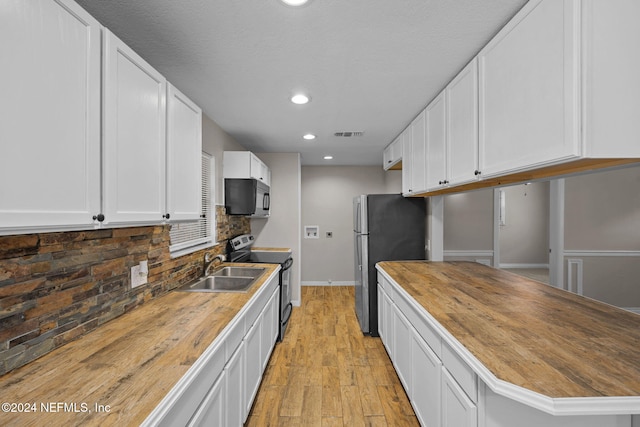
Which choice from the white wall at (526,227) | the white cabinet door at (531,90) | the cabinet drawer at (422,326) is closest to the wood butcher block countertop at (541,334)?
the cabinet drawer at (422,326)

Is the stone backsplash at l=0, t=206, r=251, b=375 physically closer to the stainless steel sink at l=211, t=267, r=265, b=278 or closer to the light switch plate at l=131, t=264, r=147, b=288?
the light switch plate at l=131, t=264, r=147, b=288

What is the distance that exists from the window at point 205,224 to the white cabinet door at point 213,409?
1.35 m

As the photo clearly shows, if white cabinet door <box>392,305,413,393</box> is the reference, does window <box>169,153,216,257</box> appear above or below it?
above

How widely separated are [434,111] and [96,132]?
2306 mm

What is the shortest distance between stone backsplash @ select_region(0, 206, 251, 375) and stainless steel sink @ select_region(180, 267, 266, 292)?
47cm

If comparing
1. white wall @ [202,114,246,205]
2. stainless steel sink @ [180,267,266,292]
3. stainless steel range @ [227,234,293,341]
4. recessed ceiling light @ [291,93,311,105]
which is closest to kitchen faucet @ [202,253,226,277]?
stainless steel sink @ [180,267,266,292]

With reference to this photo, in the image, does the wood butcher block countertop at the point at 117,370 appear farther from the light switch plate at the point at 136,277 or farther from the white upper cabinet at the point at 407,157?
the white upper cabinet at the point at 407,157

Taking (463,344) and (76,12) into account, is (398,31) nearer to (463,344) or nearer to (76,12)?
(76,12)

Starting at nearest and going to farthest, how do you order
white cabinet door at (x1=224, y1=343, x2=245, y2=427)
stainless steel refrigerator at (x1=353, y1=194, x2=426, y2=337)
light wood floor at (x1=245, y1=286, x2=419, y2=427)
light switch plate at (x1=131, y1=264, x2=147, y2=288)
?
white cabinet door at (x1=224, y1=343, x2=245, y2=427), light switch plate at (x1=131, y1=264, x2=147, y2=288), light wood floor at (x1=245, y1=286, x2=419, y2=427), stainless steel refrigerator at (x1=353, y1=194, x2=426, y2=337)

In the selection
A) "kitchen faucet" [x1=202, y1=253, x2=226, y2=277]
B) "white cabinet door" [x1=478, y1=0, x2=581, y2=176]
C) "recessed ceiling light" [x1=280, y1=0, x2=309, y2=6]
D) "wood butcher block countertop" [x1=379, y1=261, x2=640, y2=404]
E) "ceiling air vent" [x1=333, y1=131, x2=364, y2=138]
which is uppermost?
"ceiling air vent" [x1=333, y1=131, x2=364, y2=138]

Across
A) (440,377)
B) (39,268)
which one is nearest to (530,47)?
(440,377)

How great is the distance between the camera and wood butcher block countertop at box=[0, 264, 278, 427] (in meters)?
0.84

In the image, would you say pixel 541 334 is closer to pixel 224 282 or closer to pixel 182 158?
pixel 182 158

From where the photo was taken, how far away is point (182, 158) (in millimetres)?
1734
